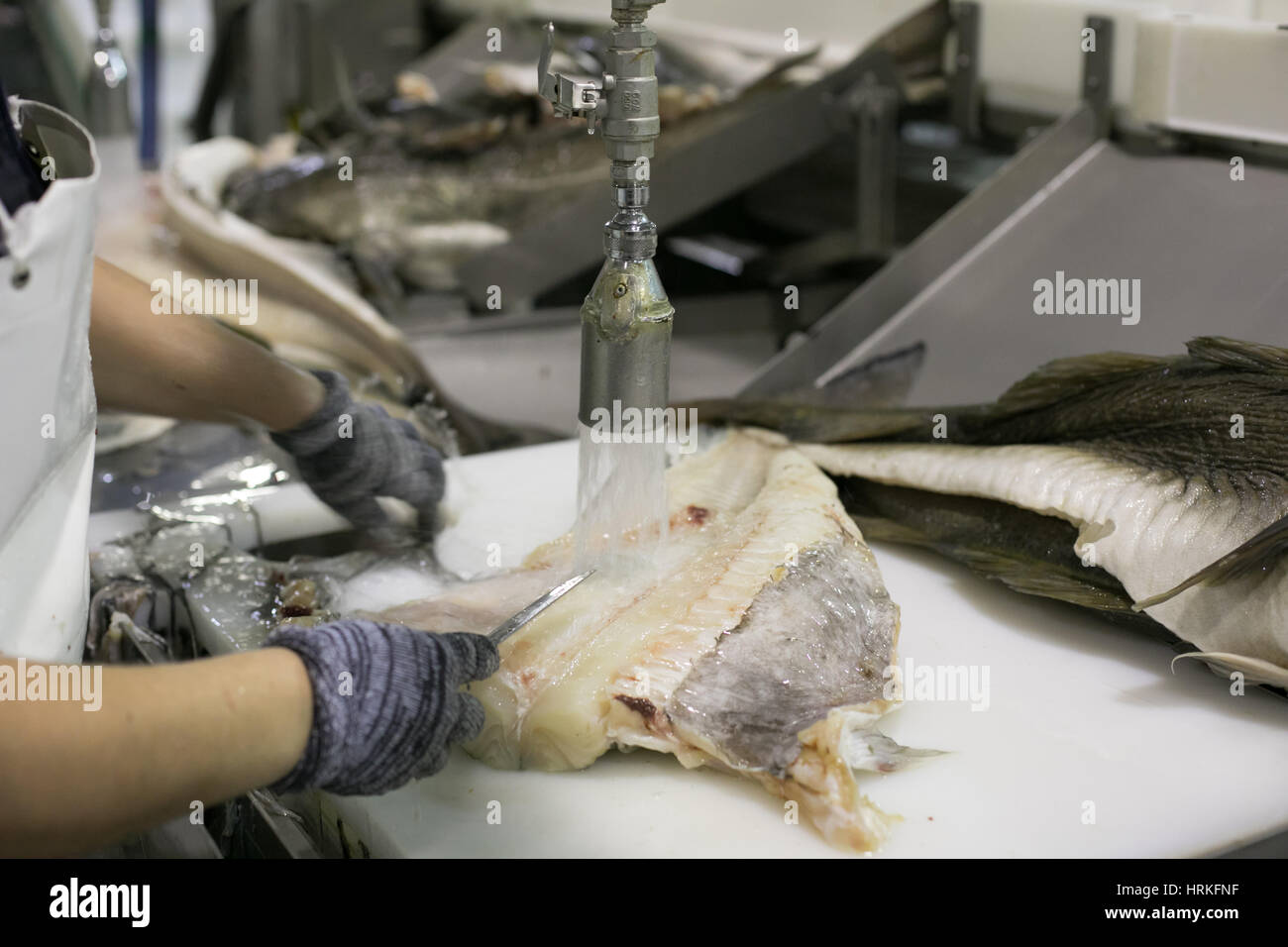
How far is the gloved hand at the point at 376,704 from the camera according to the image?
3.73ft

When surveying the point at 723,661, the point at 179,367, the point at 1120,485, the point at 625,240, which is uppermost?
the point at 625,240

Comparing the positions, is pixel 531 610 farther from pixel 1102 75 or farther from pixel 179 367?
pixel 1102 75

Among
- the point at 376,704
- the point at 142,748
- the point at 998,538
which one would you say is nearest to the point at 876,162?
the point at 998,538

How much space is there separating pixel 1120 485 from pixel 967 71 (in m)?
1.67

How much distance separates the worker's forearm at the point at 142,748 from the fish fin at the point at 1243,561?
0.99 m

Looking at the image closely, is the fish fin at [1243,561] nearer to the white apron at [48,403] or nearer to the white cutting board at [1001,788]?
the white cutting board at [1001,788]

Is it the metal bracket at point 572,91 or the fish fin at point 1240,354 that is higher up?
the metal bracket at point 572,91

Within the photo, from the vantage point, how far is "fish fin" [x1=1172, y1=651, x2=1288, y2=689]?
139 cm

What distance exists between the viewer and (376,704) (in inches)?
45.9

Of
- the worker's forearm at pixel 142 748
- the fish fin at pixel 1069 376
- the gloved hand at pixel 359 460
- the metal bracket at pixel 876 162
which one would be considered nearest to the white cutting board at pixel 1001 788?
the worker's forearm at pixel 142 748

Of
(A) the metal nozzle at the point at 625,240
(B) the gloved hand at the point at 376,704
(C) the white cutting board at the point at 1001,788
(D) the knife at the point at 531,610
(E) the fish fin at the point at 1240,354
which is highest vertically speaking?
(A) the metal nozzle at the point at 625,240

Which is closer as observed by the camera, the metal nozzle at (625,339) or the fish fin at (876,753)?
the fish fin at (876,753)

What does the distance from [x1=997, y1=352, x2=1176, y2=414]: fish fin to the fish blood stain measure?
1.91 ft
